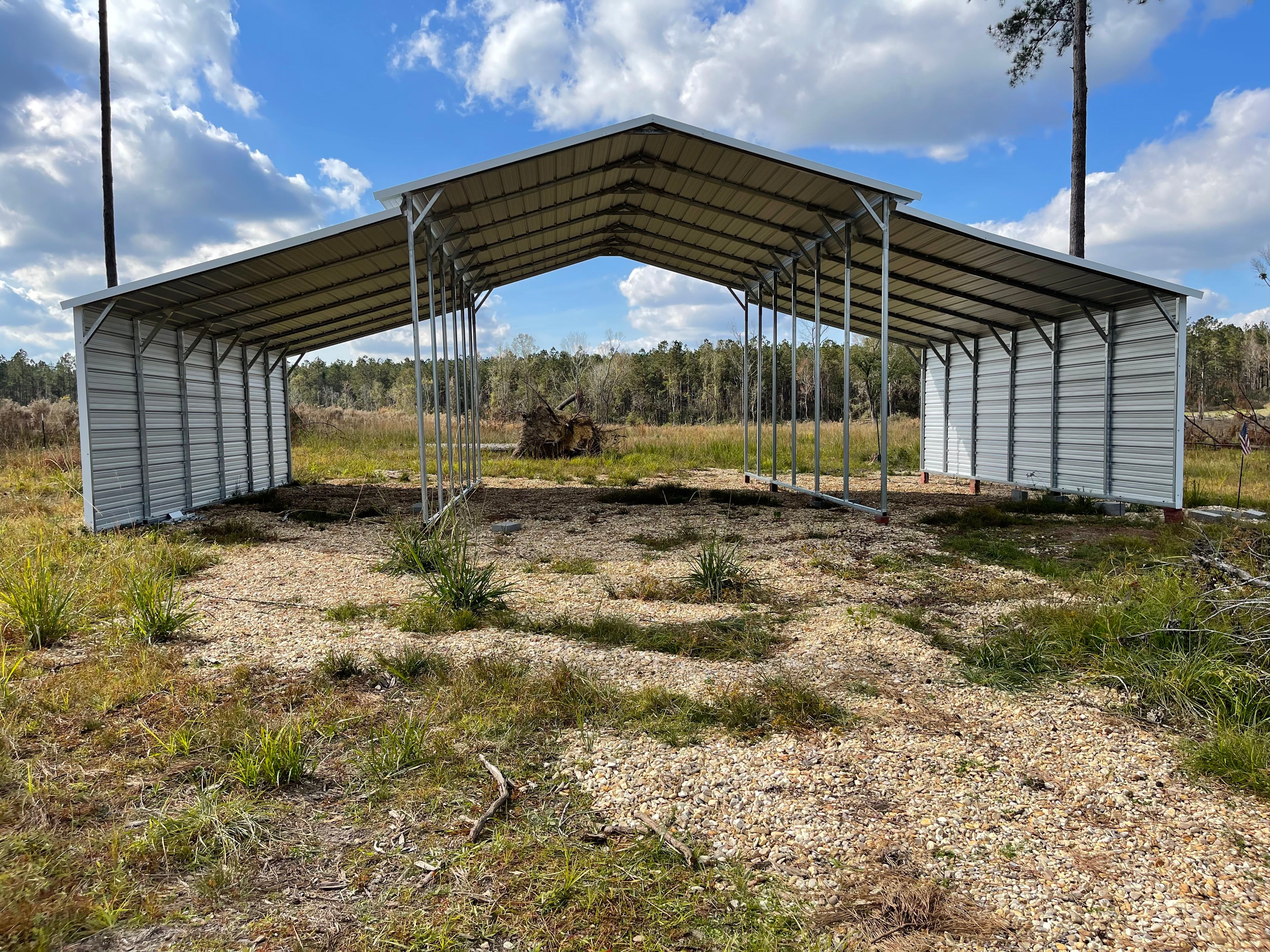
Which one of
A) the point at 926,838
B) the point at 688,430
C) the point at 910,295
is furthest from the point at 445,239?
the point at 688,430

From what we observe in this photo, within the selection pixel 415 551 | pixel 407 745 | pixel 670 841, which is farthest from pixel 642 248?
pixel 670 841

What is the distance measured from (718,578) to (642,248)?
31.6ft

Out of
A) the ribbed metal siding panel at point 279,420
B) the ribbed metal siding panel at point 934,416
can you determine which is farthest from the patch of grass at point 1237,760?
the ribbed metal siding panel at point 279,420

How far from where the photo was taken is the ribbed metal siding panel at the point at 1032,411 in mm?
12062

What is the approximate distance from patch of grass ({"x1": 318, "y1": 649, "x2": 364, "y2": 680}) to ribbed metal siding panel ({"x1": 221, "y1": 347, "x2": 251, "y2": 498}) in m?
9.72

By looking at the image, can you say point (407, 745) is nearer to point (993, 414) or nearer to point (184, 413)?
point (184, 413)

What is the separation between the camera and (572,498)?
12.7m

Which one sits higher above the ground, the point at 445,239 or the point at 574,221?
the point at 574,221

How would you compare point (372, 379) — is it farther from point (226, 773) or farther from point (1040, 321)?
point (226, 773)

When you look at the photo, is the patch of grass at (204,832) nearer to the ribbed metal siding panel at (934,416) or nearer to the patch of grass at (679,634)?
the patch of grass at (679,634)

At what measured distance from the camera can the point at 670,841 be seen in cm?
262

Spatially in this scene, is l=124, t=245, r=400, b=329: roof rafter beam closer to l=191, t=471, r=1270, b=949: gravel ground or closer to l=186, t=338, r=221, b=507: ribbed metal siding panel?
l=186, t=338, r=221, b=507: ribbed metal siding panel

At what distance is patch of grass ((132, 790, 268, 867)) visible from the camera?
2.57 m

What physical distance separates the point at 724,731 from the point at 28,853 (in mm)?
2847
